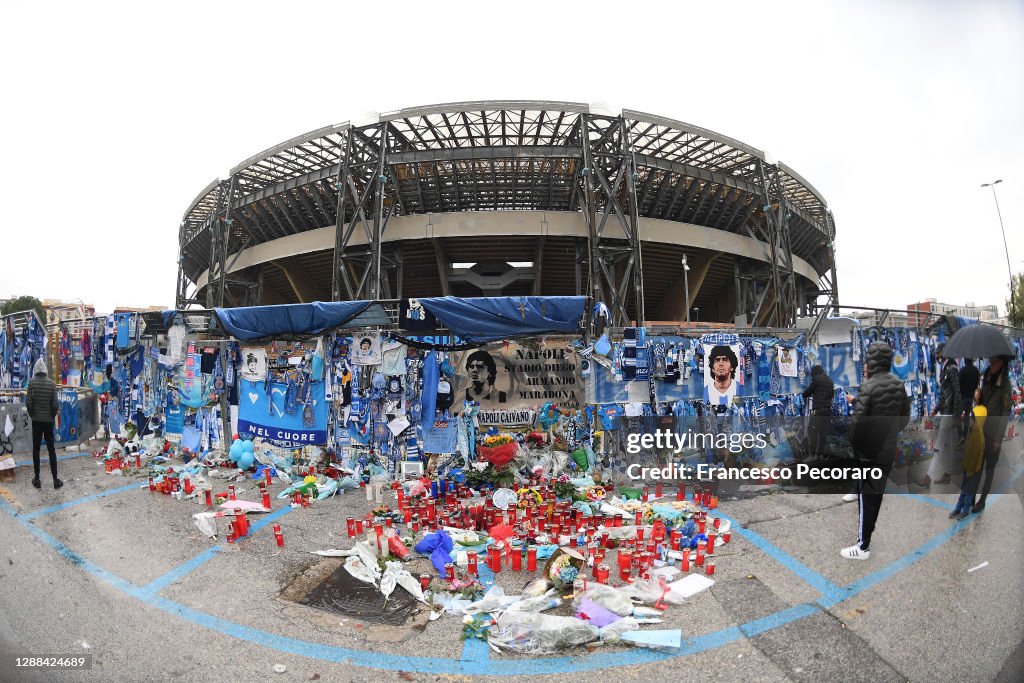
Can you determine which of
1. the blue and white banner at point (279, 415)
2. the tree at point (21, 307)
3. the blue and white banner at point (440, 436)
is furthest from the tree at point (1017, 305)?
the tree at point (21, 307)

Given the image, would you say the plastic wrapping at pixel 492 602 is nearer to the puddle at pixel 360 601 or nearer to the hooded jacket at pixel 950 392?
the puddle at pixel 360 601

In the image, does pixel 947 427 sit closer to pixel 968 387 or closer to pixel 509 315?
pixel 968 387

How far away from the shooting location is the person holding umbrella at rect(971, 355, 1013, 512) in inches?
114

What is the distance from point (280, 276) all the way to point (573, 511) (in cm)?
2368

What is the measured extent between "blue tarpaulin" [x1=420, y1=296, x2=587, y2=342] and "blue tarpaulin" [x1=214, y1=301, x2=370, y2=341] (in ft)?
4.47

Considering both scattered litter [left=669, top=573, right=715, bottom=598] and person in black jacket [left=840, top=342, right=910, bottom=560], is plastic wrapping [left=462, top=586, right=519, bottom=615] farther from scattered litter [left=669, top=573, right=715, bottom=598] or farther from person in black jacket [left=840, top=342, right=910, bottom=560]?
person in black jacket [left=840, top=342, right=910, bottom=560]

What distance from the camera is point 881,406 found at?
8.41 ft

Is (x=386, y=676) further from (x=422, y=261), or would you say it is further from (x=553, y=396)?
(x=422, y=261)

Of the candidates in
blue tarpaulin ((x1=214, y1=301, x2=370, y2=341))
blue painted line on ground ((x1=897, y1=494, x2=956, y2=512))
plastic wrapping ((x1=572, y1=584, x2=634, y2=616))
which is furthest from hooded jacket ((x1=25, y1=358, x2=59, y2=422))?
blue painted line on ground ((x1=897, y1=494, x2=956, y2=512))

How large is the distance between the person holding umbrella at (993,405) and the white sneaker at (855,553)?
1.01 metres

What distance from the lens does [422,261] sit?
20453 mm

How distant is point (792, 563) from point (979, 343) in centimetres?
203

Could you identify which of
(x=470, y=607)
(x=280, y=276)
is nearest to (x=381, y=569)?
(x=470, y=607)

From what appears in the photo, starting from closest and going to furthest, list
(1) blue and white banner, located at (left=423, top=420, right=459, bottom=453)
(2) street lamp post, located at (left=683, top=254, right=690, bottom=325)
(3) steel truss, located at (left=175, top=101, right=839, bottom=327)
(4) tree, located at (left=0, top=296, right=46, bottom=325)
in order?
(1) blue and white banner, located at (left=423, top=420, right=459, bottom=453), (4) tree, located at (left=0, top=296, right=46, bottom=325), (3) steel truss, located at (left=175, top=101, right=839, bottom=327), (2) street lamp post, located at (left=683, top=254, right=690, bottom=325)
